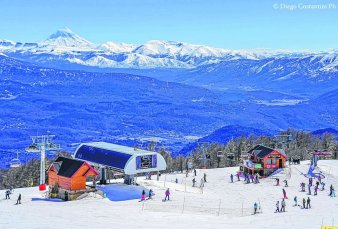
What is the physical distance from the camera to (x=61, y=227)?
128 feet

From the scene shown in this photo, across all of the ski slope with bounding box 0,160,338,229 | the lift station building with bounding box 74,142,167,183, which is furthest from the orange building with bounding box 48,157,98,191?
the lift station building with bounding box 74,142,167,183

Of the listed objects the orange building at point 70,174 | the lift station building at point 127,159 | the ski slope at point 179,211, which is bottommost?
the ski slope at point 179,211

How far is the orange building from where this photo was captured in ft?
176

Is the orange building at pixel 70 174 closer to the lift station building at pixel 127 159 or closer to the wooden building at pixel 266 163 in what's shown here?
the lift station building at pixel 127 159

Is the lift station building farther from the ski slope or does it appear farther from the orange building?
the orange building

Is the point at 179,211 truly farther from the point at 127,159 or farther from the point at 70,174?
the point at 127,159

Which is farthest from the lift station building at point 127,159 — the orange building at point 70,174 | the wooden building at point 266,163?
the wooden building at point 266,163

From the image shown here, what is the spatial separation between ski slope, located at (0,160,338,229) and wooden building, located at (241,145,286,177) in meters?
6.37

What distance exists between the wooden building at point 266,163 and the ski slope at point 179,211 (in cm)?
637

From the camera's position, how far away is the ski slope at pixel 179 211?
41.3m

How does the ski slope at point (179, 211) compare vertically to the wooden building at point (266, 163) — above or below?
below

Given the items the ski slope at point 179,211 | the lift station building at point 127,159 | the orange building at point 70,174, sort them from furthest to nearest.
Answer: the lift station building at point 127,159 < the orange building at point 70,174 < the ski slope at point 179,211

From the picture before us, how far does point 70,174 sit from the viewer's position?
177ft

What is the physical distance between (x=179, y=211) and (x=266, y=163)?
26202mm
